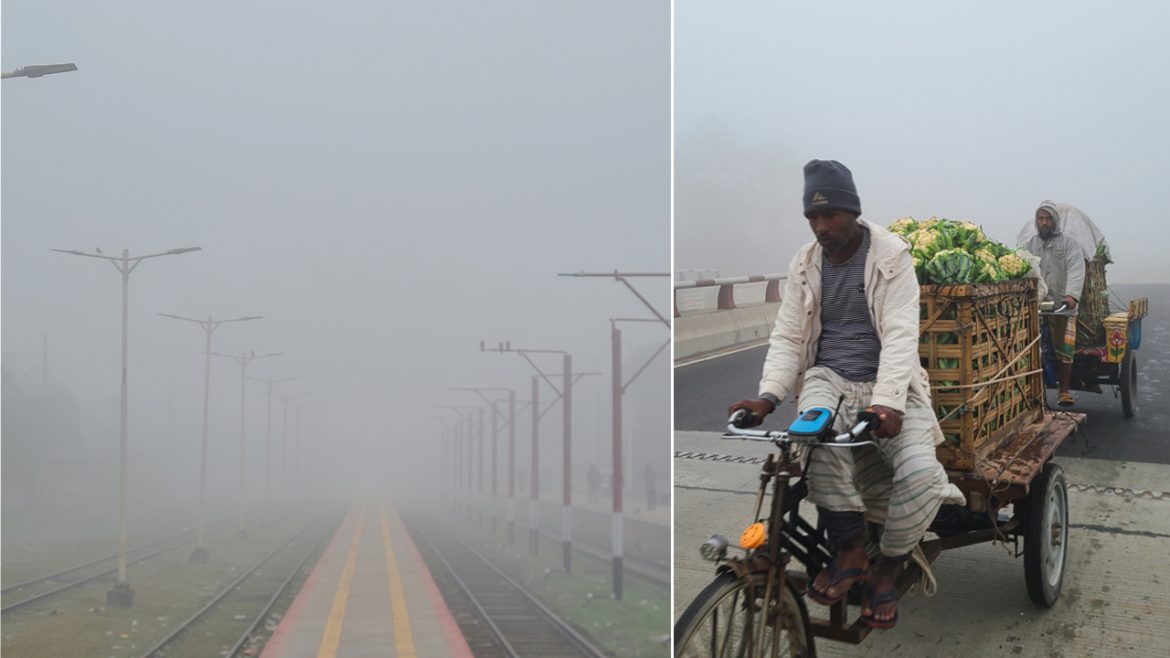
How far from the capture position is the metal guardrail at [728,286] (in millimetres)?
16266

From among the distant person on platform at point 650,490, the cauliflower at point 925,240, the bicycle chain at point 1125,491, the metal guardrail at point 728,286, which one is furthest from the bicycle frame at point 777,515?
the distant person on platform at point 650,490

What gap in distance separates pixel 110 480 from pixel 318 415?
23.8m

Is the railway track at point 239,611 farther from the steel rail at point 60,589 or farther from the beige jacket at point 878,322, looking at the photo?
the beige jacket at point 878,322

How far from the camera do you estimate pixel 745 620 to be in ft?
9.53

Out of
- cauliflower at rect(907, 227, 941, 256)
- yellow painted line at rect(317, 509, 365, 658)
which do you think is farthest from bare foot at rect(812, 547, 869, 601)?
yellow painted line at rect(317, 509, 365, 658)

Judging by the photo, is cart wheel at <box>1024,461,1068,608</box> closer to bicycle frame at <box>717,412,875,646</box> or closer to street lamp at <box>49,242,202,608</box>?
bicycle frame at <box>717,412,875,646</box>

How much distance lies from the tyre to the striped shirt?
30.7 inches

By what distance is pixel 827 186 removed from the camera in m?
3.14

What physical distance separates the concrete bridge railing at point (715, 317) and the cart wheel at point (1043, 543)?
11.3m

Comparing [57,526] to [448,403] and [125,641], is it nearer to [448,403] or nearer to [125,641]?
[125,641]

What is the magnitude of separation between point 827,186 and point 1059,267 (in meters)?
5.42

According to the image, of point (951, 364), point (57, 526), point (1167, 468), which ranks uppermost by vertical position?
point (951, 364)

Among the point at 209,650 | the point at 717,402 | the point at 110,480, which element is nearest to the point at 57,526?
the point at 110,480

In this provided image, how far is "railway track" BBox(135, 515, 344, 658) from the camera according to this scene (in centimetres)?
1600
